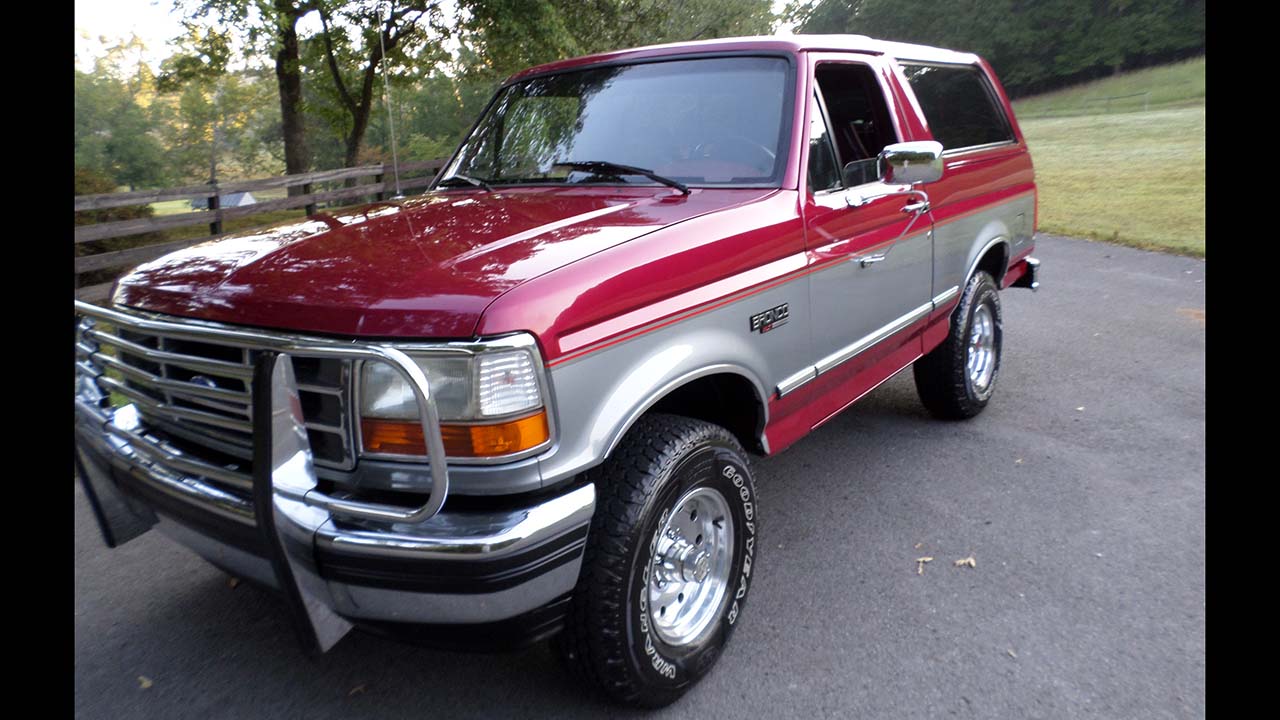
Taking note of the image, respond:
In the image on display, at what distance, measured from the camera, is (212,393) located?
2.42 m

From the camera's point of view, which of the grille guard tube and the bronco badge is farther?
the bronco badge

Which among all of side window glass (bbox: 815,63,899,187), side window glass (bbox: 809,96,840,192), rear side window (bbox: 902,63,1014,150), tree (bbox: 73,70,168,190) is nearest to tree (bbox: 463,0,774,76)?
rear side window (bbox: 902,63,1014,150)

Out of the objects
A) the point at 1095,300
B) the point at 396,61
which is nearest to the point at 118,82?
the point at 396,61

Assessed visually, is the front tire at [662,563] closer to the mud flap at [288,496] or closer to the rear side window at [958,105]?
the mud flap at [288,496]

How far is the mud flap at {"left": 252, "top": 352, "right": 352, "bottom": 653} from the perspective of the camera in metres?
2.20

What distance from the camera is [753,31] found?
36719 millimetres

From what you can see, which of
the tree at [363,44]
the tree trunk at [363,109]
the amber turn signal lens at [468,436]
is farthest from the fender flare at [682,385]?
the tree trunk at [363,109]

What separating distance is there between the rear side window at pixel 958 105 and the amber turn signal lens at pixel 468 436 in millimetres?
3242

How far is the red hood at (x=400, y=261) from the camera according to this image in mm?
2299

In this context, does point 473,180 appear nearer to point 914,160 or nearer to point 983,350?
point 914,160

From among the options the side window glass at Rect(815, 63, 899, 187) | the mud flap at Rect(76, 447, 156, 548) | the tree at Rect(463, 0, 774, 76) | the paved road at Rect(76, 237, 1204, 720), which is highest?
the tree at Rect(463, 0, 774, 76)

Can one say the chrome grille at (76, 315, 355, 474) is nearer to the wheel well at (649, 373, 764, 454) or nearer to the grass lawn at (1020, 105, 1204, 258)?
the wheel well at (649, 373, 764, 454)

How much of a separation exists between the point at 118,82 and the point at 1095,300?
3698 cm

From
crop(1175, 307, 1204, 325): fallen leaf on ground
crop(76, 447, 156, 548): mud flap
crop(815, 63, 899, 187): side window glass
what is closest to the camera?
crop(76, 447, 156, 548): mud flap
